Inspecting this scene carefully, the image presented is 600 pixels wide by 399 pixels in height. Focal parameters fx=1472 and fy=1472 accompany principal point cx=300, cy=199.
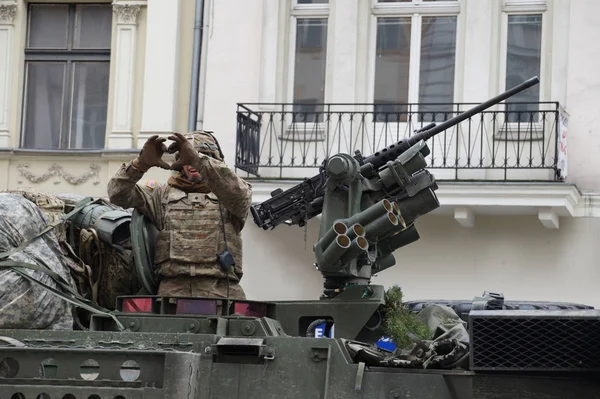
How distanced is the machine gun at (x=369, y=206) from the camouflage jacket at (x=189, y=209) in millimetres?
623

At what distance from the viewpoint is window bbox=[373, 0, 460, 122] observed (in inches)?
711

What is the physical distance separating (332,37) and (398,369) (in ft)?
34.8

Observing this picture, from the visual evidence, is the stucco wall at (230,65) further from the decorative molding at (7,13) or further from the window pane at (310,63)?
the decorative molding at (7,13)

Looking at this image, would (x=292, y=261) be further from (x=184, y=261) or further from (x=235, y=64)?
(x=184, y=261)

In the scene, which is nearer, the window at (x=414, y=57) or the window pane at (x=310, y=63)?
the window at (x=414, y=57)

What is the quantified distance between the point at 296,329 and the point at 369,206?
108cm

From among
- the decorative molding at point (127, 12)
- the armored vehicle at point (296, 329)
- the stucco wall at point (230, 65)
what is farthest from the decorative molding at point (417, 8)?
the armored vehicle at point (296, 329)

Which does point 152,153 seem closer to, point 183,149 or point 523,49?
point 183,149

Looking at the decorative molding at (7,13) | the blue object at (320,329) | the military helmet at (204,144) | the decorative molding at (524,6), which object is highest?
the decorative molding at (524,6)

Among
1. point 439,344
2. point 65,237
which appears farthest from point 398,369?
point 65,237

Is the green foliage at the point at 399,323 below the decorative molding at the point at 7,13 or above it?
below

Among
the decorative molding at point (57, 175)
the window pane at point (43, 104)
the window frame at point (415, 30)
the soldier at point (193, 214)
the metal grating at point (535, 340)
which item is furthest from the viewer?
the window pane at point (43, 104)

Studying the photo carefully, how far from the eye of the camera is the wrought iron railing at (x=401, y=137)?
57.0 ft

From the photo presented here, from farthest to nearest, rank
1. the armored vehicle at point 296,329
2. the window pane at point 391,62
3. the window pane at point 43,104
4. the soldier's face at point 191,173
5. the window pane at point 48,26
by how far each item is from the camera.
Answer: the window pane at point 48,26 → the window pane at point 43,104 → the window pane at point 391,62 → the soldier's face at point 191,173 → the armored vehicle at point 296,329
